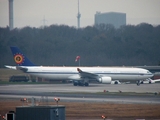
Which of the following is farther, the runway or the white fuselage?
the white fuselage

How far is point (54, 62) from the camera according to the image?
123438 millimetres

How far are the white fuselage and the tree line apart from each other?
37639mm

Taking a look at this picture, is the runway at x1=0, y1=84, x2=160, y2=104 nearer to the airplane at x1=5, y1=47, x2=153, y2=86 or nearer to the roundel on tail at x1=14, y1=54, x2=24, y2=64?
the airplane at x1=5, y1=47, x2=153, y2=86

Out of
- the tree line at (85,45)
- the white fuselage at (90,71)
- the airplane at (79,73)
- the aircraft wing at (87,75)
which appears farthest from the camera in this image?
the tree line at (85,45)

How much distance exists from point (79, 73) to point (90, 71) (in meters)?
2.42

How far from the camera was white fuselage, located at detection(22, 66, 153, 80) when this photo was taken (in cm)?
8031

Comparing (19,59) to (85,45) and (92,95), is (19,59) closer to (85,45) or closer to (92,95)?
(92,95)

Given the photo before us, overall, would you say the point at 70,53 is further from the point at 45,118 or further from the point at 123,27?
the point at 45,118

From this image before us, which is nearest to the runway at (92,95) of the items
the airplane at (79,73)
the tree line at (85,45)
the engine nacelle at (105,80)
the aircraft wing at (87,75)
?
the engine nacelle at (105,80)

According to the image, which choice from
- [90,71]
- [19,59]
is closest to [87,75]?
[90,71]

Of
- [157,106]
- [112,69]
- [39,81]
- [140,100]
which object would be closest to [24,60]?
[39,81]

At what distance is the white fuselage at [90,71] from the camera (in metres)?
80.3

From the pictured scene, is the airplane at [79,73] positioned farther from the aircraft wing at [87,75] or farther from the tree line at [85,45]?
the tree line at [85,45]

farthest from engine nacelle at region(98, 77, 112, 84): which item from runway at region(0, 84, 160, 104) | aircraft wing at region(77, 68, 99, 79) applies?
runway at region(0, 84, 160, 104)
